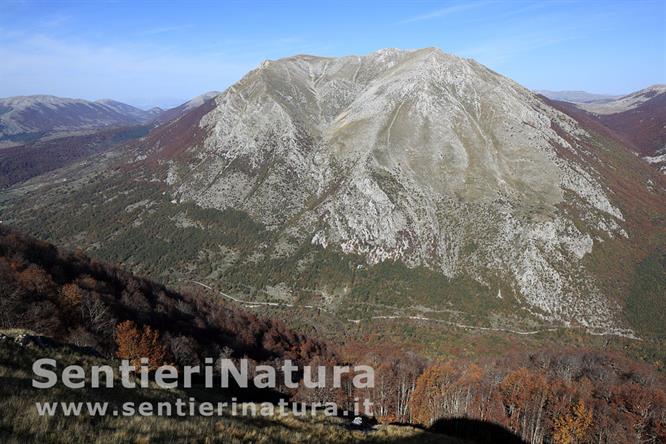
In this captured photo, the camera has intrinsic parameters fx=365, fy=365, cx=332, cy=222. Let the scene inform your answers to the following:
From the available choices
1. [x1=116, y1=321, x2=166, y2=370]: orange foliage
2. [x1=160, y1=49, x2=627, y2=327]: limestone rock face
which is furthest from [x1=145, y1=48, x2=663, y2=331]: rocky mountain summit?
[x1=116, y1=321, x2=166, y2=370]: orange foliage

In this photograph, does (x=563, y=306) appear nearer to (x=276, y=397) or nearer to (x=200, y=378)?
(x=276, y=397)

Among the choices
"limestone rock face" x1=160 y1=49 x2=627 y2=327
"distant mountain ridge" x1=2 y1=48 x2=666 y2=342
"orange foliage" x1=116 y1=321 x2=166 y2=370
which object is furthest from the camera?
"limestone rock face" x1=160 y1=49 x2=627 y2=327

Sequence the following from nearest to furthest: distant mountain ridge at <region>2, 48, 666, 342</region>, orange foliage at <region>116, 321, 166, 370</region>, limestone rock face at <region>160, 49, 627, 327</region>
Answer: orange foliage at <region>116, 321, 166, 370</region> < distant mountain ridge at <region>2, 48, 666, 342</region> < limestone rock face at <region>160, 49, 627, 327</region>

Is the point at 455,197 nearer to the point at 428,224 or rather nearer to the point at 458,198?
the point at 458,198

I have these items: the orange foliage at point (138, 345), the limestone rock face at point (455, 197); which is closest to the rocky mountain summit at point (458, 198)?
the limestone rock face at point (455, 197)

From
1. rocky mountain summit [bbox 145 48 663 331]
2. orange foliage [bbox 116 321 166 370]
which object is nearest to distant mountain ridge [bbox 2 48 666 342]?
rocky mountain summit [bbox 145 48 663 331]

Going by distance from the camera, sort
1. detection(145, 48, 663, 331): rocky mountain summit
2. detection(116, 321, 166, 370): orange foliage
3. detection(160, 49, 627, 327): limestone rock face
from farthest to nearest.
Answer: detection(160, 49, 627, 327): limestone rock face < detection(145, 48, 663, 331): rocky mountain summit < detection(116, 321, 166, 370): orange foliage

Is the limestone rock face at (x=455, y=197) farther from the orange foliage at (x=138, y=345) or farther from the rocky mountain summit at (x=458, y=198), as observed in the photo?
the orange foliage at (x=138, y=345)

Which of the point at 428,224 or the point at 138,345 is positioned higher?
the point at 428,224

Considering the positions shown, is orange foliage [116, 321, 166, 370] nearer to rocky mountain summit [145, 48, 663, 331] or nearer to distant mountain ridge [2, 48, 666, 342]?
distant mountain ridge [2, 48, 666, 342]

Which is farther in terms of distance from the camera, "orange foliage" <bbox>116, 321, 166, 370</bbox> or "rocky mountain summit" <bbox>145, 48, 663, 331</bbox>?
"rocky mountain summit" <bbox>145, 48, 663, 331</bbox>

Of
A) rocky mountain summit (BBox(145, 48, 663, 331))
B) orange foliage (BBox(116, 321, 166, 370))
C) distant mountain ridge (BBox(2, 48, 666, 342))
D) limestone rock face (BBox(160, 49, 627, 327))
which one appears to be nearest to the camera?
orange foliage (BBox(116, 321, 166, 370))

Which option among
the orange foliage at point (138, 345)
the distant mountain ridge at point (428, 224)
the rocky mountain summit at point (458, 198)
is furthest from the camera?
the rocky mountain summit at point (458, 198)

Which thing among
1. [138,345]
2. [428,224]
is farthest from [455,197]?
[138,345]
